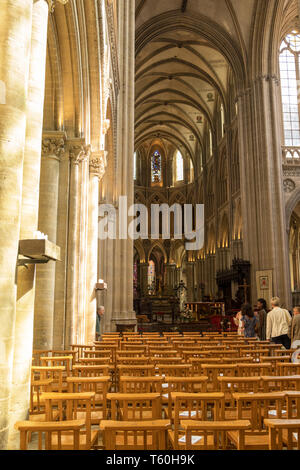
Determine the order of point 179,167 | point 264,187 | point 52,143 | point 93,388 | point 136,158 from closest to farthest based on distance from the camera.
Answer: point 93,388 < point 52,143 < point 264,187 < point 179,167 < point 136,158

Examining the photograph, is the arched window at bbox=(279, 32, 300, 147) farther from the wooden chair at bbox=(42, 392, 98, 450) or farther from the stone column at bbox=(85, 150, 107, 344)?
the wooden chair at bbox=(42, 392, 98, 450)

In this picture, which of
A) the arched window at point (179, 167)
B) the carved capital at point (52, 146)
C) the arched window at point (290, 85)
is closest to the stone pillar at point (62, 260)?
the carved capital at point (52, 146)

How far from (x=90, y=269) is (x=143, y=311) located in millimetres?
17212

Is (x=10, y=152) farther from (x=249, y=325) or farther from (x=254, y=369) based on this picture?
(x=249, y=325)

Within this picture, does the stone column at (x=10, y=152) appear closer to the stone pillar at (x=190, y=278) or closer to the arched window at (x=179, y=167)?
the stone pillar at (x=190, y=278)

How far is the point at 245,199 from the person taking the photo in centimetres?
2209

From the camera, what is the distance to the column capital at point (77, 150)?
28.6 ft

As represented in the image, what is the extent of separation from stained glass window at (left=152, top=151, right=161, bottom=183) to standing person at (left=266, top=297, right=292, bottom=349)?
35.2m

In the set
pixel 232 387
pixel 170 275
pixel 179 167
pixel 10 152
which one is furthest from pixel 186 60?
pixel 232 387

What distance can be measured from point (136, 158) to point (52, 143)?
115ft

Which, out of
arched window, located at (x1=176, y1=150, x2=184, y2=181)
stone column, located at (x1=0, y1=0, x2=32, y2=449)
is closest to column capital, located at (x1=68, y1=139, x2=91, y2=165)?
stone column, located at (x1=0, y1=0, x2=32, y2=449)

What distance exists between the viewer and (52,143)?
812 cm

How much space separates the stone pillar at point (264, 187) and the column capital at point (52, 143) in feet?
47.9
